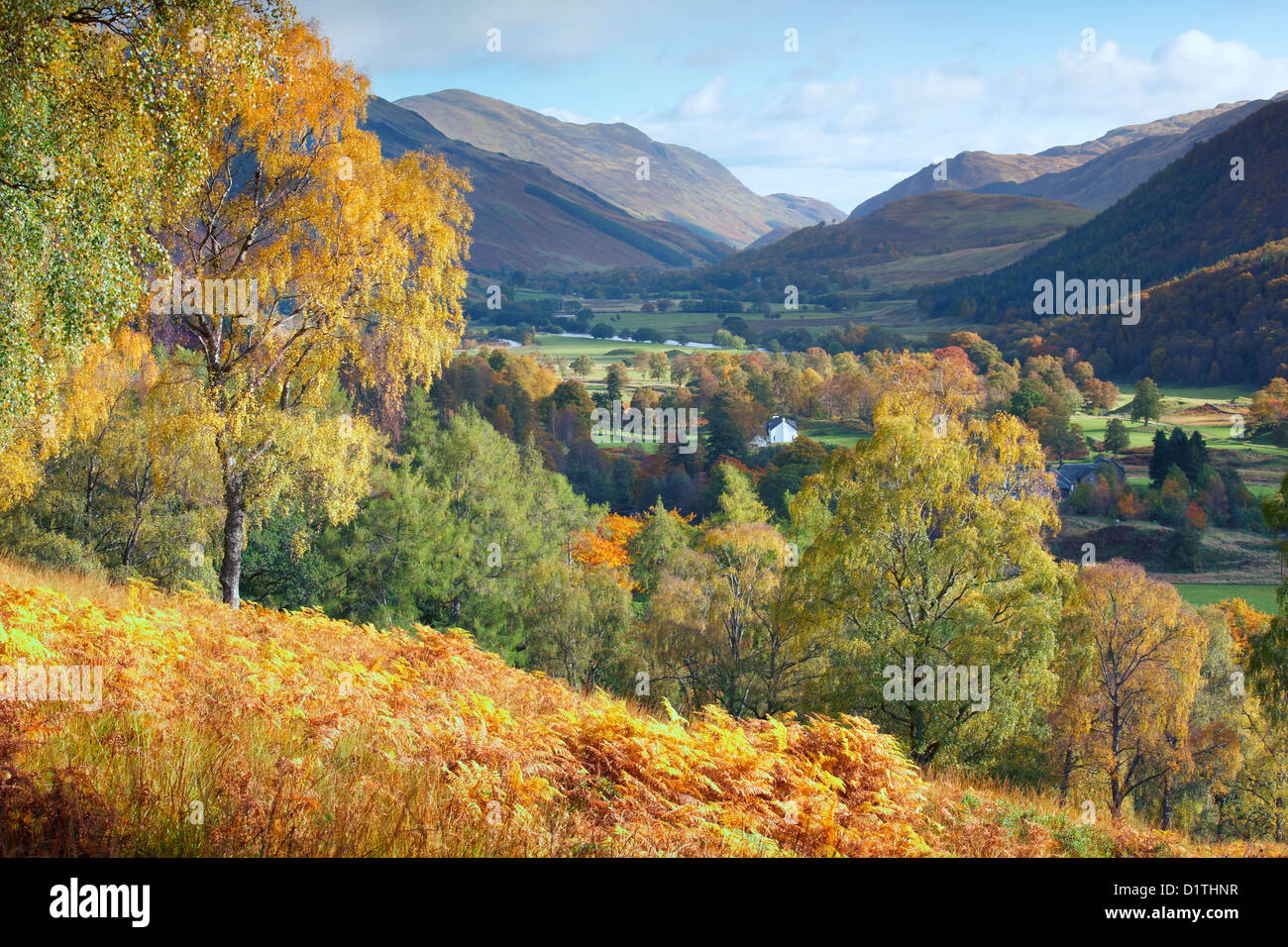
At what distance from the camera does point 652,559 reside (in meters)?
56.5

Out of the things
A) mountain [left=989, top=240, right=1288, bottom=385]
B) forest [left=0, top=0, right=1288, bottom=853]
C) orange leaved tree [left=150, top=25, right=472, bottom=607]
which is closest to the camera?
forest [left=0, top=0, right=1288, bottom=853]

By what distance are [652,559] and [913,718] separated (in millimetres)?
36793

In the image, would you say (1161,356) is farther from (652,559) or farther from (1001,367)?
(652,559)

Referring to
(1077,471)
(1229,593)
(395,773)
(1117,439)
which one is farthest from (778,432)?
(395,773)

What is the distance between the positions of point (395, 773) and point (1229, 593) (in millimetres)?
83721

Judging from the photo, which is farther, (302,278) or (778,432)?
(778,432)

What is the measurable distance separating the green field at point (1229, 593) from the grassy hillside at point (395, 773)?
71.7 metres

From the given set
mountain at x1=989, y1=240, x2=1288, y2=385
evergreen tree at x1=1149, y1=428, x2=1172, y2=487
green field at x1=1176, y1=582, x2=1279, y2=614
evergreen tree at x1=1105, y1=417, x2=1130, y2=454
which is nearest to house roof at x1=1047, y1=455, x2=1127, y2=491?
evergreen tree at x1=1149, y1=428, x2=1172, y2=487

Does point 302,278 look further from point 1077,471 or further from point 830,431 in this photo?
point 830,431

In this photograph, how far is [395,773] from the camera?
19.5 ft

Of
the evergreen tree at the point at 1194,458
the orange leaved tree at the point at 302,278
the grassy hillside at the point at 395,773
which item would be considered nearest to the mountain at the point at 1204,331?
the evergreen tree at the point at 1194,458

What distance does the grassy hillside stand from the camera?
4766 millimetres

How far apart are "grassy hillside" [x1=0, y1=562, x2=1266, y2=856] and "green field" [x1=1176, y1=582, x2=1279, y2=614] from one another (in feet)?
235

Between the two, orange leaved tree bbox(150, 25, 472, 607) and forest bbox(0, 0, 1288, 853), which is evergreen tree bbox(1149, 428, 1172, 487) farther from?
orange leaved tree bbox(150, 25, 472, 607)
